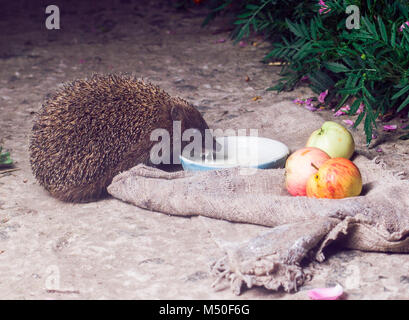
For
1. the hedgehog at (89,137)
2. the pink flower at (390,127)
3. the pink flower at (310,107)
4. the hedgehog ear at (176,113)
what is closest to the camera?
the hedgehog at (89,137)

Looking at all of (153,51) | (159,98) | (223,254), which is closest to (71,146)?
(159,98)

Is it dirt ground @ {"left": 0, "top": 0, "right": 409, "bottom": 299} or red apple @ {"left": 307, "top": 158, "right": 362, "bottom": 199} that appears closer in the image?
dirt ground @ {"left": 0, "top": 0, "right": 409, "bottom": 299}

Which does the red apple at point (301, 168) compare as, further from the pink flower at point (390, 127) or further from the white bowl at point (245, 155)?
the pink flower at point (390, 127)

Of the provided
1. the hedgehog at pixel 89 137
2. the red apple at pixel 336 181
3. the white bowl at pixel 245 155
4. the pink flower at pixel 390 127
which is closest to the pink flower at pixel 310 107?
the pink flower at pixel 390 127

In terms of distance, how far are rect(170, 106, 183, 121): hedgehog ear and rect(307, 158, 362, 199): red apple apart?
139cm

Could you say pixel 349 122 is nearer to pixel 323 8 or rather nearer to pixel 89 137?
pixel 323 8

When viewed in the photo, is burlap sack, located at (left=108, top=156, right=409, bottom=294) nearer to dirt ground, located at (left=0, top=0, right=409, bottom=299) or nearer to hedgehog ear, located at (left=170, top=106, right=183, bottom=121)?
dirt ground, located at (left=0, top=0, right=409, bottom=299)

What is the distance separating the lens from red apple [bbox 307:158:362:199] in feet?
11.1

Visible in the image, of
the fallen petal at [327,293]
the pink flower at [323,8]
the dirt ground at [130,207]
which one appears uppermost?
the pink flower at [323,8]

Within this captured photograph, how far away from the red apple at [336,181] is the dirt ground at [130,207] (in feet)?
1.31

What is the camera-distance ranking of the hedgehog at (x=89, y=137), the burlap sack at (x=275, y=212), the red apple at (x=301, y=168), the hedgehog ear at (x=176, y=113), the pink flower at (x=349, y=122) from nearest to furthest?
the burlap sack at (x=275, y=212), the red apple at (x=301, y=168), the hedgehog at (x=89, y=137), the hedgehog ear at (x=176, y=113), the pink flower at (x=349, y=122)

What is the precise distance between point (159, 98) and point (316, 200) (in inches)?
66.4

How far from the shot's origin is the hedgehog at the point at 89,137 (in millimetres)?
3943

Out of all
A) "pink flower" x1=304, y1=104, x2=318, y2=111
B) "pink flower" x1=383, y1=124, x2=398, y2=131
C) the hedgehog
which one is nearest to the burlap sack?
the hedgehog
